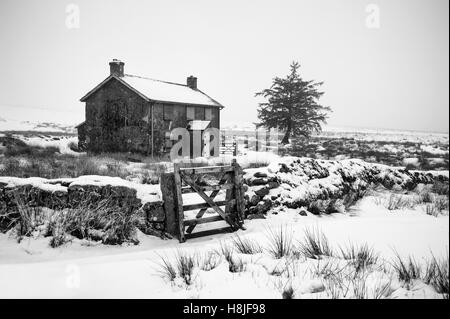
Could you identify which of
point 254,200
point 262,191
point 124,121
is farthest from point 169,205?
point 124,121

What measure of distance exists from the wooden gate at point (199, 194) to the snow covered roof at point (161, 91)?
12599 millimetres

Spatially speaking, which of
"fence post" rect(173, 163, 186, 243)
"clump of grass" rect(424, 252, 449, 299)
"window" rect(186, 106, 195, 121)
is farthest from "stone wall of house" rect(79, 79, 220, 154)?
"clump of grass" rect(424, 252, 449, 299)

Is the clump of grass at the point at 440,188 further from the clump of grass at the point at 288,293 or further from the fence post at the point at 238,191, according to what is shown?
the clump of grass at the point at 288,293

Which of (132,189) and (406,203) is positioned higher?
(132,189)

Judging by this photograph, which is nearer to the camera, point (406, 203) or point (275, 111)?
point (406, 203)

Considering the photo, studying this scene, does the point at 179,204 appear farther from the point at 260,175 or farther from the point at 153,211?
the point at 260,175

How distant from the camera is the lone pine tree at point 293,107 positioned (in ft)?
101

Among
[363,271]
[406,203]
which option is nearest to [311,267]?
[363,271]

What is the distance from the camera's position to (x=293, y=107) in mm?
30703

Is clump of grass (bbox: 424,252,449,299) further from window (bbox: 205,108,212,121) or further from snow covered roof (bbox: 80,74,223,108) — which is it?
window (bbox: 205,108,212,121)

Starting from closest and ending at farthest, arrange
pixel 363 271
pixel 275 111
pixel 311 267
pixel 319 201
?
pixel 363 271 < pixel 311 267 < pixel 319 201 < pixel 275 111

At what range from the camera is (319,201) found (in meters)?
9.26
